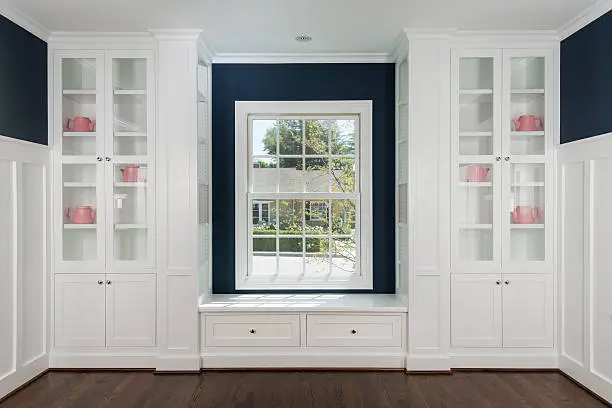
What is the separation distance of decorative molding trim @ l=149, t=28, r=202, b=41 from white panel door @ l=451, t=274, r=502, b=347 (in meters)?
2.78

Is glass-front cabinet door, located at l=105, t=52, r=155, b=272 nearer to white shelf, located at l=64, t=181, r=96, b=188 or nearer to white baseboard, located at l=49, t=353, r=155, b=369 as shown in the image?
white shelf, located at l=64, t=181, r=96, b=188

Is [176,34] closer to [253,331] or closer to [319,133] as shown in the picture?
[319,133]

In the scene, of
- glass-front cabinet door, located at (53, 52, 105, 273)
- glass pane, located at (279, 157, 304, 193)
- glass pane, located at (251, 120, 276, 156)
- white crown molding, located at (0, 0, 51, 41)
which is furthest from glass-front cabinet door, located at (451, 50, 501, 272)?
white crown molding, located at (0, 0, 51, 41)

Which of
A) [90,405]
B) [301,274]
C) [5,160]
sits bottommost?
[90,405]

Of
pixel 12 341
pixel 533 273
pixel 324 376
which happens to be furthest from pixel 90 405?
pixel 533 273

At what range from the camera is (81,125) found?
14.2ft

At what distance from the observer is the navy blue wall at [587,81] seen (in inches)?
140

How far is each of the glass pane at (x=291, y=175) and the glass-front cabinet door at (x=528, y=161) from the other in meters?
1.78

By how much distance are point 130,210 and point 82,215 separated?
0.38m

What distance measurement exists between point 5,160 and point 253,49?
7.01 feet

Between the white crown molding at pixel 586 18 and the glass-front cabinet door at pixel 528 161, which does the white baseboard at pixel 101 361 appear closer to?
the glass-front cabinet door at pixel 528 161

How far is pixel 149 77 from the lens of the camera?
428 centimetres

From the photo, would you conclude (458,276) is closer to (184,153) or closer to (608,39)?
(608,39)

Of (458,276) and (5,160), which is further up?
(5,160)
